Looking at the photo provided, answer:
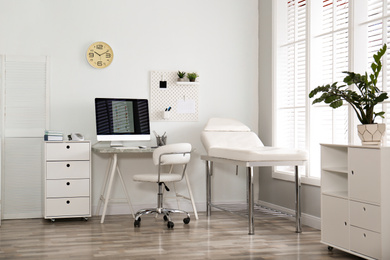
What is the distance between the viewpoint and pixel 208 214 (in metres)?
5.34

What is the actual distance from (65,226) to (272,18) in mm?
3020

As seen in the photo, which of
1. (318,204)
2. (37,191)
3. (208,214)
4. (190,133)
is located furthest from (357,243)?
(37,191)

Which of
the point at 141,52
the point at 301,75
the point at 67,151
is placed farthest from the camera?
the point at 141,52

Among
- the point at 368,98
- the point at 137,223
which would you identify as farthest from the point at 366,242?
the point at 137,223

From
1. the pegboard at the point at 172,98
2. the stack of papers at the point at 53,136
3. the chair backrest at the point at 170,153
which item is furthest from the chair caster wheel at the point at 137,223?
the pegboard at the point at 172,98

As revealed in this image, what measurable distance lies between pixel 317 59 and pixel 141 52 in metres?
1.87

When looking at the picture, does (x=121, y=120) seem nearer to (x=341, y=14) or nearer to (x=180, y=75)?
(x=180, y=75)

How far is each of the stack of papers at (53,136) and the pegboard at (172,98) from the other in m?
1.02

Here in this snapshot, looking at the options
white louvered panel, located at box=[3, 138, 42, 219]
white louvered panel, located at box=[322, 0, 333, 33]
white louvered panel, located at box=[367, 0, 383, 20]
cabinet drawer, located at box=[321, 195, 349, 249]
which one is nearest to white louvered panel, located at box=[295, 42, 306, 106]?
white louvered panel, located at box=[322, 0, 333, 33]

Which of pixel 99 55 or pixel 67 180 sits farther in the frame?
pixel 99 55

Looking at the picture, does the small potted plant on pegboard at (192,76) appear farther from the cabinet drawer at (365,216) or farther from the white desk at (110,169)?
the cabinet drawer at (365,216)

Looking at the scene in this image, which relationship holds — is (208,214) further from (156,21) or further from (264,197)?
(156,21)

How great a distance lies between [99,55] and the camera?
537 cm

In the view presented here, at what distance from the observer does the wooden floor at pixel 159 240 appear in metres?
3.62
